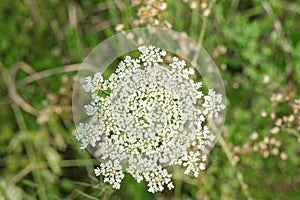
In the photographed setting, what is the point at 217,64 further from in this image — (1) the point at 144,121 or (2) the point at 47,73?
(1) the point at 144,121

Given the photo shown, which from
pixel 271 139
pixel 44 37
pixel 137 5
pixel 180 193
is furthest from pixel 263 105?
pixel 44 37

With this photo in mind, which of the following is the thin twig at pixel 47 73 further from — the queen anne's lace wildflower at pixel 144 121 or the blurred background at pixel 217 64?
the queen anne's lace wildflower at pixel 144 121

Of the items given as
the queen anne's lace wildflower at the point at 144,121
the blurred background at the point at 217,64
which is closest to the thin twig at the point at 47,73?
the blurred background at the point at 217,64

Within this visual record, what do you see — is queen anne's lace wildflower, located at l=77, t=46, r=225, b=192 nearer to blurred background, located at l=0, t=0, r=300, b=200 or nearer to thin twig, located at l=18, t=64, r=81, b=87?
blurred background, located at l=0, t=0, r=300, b=200

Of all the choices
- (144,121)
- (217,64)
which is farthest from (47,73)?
(144,121)

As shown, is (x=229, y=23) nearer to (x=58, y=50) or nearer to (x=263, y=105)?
(x=263, y=105)
